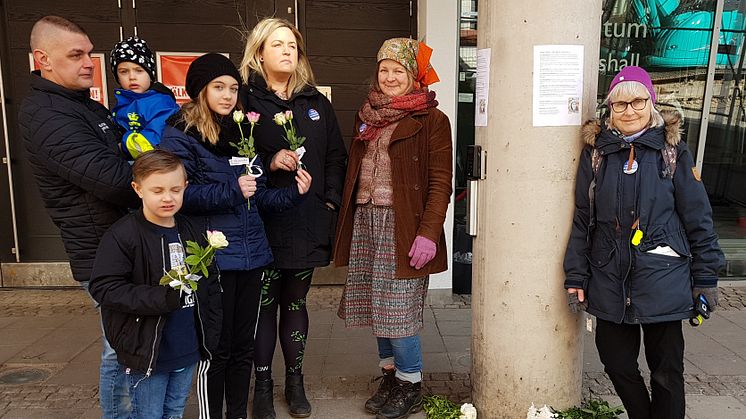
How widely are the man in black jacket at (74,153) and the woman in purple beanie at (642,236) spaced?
6.93 ft

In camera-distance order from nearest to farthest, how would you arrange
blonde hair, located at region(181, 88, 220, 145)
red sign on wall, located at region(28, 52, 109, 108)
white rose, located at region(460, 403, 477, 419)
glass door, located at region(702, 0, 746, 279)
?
blonde hair, located at region(181, 88, 220, 145) → white rose, located at region(460, 403, 477, 419) → red sign on wall, located at region(28, 52, 109, 108) → glass door, located at region(702, 0, 746, 279)

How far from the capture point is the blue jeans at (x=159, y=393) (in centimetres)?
239

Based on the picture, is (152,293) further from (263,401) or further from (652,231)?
(652,231)

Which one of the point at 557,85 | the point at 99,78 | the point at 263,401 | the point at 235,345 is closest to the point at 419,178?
the point at 557,85

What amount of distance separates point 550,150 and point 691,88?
4.04 m

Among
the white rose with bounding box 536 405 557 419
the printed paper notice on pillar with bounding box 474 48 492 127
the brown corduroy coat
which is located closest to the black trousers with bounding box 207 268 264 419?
the brown corduroy coat

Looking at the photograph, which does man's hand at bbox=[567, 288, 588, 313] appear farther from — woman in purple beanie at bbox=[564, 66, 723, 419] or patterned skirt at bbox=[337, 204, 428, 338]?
patterned skirt at bbox=[337, 204, 428, 338]

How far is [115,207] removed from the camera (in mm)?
2492

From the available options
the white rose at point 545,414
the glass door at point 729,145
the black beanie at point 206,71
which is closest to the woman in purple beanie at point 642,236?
the white rose at point 545,414

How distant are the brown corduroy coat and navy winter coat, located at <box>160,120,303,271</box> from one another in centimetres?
54

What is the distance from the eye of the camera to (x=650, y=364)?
264cm

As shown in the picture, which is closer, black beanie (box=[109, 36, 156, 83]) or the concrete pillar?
the concrete pillar

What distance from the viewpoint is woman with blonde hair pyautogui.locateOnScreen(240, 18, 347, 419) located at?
278 centimetres

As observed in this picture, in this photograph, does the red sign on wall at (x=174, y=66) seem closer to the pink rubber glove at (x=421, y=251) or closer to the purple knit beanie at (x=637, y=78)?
the pink rubber glove at (x=421, y=251)
